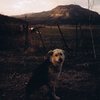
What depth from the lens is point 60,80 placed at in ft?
29.9

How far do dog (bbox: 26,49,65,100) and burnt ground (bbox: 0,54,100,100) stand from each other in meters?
0.32

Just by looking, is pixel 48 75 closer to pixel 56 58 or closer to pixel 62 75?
pixel 56 58

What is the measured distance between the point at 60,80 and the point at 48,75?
77.5 inches

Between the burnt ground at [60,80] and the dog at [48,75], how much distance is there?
316 mm

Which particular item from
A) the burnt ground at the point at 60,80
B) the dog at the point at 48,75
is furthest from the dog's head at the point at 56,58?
the burnt ground at the point at 60,80

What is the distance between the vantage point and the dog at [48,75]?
6992 millimetres

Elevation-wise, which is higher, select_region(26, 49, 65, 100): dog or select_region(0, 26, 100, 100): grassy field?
select_region(26, 49, 65, 100): dog

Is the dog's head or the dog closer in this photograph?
the dog

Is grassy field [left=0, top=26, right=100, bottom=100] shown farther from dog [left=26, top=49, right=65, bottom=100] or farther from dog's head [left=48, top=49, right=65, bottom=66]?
dog's head [left=48, top=49, right=65, bottom=66]

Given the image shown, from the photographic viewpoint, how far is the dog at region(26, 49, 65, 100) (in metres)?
6.99

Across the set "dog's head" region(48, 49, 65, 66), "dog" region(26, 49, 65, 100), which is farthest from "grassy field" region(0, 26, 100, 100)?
"dog's head" region(48, 49, 65, 66)

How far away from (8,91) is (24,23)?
9.06 m

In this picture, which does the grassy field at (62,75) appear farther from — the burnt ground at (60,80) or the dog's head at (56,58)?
the dog's head at (56,58)

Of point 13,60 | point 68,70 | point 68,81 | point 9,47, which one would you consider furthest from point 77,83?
point 9,47
